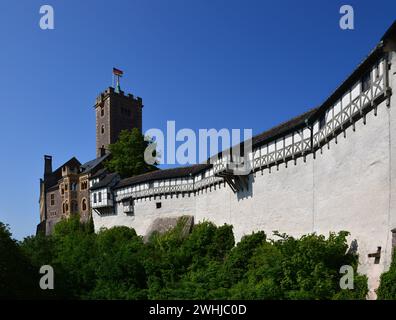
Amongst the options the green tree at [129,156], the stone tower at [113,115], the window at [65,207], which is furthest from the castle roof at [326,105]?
the stone tower at [113,115]

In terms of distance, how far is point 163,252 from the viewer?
29938 millimetres

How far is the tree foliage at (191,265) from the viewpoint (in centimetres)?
1557

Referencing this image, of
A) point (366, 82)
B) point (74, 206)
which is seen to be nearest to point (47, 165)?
point (74, 206)

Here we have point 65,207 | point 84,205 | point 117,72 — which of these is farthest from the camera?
point 117,72

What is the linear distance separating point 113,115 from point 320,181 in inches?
1852

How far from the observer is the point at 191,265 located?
86.8 feet

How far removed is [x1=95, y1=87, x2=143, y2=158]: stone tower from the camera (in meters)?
59.3

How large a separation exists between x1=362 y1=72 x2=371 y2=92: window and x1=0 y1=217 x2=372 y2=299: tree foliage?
665 cm

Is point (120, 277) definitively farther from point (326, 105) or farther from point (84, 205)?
point (84, 205)

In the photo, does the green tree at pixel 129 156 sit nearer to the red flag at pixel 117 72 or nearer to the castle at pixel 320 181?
the castle at pixel 320 181
